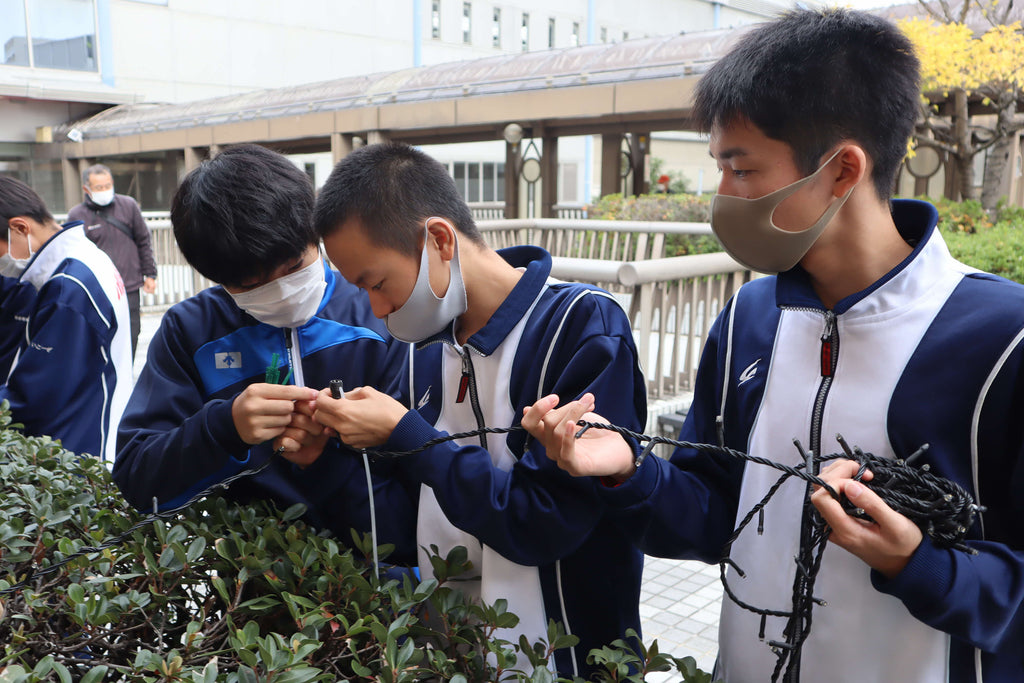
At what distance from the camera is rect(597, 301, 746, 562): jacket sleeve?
1470 mm

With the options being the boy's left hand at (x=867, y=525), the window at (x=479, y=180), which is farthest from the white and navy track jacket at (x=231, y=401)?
the window at (x=479, y=180)

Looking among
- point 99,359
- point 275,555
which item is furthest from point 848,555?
point 99,359

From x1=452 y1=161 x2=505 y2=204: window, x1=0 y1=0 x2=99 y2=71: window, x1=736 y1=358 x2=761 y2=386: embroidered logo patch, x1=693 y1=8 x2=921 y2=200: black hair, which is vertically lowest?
x1=452 y1=161 x2=505 y2=204: window

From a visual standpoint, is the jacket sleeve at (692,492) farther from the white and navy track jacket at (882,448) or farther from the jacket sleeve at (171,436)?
the jacket sleeve at (171,436)

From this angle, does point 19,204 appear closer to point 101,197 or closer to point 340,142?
point 101,197

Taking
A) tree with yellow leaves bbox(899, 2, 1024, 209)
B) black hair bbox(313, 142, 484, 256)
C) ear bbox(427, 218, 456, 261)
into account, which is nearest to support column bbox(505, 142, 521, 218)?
tree with yellow leaves bbox(899, 2, 1024, 209)

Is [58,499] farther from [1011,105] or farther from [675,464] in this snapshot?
[1011,105]

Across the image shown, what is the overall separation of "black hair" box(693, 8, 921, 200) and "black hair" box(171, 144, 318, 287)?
3.27 feet

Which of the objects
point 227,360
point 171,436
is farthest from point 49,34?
point 171,436

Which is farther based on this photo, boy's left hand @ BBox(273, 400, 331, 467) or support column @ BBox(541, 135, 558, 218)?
support column @ BBox(541, 135, 558, 218)

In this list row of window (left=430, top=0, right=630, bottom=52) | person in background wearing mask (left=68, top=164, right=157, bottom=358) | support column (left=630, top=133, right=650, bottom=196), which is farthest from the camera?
row of window (left=430, top=0, right=630, bottom=52)

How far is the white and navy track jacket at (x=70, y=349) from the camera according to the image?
2.80m

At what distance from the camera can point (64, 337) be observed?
2832 mm

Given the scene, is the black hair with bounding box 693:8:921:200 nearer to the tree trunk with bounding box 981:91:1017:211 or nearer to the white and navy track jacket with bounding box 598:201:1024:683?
the white and navy track jacket with bounding box 598:201:1024:683
